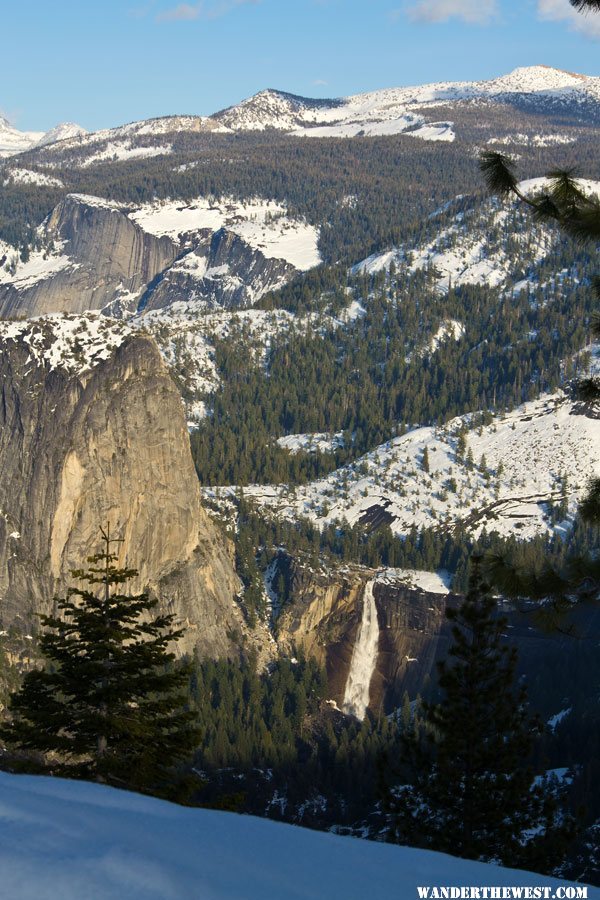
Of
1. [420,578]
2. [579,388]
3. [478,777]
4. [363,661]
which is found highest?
[579,388]

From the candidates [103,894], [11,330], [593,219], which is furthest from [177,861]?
[11,330]

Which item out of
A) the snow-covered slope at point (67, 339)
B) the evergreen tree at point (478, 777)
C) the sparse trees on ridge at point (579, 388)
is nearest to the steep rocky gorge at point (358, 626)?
the snow-covered slope at point (67, 339)

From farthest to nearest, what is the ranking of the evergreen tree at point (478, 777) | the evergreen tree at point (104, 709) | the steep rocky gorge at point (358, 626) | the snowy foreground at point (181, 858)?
the steep rocky gorge at point (358, 626), the evergreen tree at point (478, 777), the evergreen tree at point (104, 709), the snowy foreground at point (181, 858)

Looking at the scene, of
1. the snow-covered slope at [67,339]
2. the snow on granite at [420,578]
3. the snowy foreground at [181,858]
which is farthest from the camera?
the snow on granite at [420,578]

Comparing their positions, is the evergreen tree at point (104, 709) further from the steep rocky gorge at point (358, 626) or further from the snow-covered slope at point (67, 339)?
the steep rocky gorge at point (358, 626)

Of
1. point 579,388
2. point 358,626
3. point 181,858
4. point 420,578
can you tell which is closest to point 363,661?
point 358,626

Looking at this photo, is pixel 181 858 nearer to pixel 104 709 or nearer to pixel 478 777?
pixel 104 709
